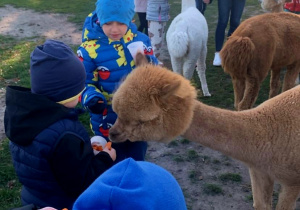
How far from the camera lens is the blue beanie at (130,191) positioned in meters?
0.94

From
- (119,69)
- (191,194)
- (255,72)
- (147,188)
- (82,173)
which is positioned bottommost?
(191,194)

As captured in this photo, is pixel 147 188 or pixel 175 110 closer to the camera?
pixel 147 188

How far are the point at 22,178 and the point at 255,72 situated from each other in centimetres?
288

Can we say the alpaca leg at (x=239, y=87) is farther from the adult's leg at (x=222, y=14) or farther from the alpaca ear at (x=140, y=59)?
the alpaca ear at (x=140, y=59)

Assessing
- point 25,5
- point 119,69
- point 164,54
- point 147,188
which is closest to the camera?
point 147,188

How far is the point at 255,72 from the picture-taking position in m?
3.84

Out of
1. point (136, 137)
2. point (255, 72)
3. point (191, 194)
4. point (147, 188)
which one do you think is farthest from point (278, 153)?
point (255, 72)

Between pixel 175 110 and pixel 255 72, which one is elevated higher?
pixel 175 110

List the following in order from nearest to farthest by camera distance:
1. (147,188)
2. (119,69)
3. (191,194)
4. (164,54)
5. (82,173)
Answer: (147,188)
(82,173)
(119,69)
(191,194)
(164,54)

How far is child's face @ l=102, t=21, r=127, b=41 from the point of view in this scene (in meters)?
2.34

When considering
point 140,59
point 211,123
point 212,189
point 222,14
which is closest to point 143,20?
point 222,14

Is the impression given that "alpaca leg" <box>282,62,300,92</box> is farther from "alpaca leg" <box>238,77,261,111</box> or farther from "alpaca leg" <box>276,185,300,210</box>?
"alpaca leg" <box>276,185,300,210</box>

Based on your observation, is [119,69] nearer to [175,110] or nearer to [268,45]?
[175,110]

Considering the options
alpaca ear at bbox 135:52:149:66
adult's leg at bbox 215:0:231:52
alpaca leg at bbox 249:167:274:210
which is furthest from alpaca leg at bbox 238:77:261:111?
alpaca ear at bbox 135:52:149:66
